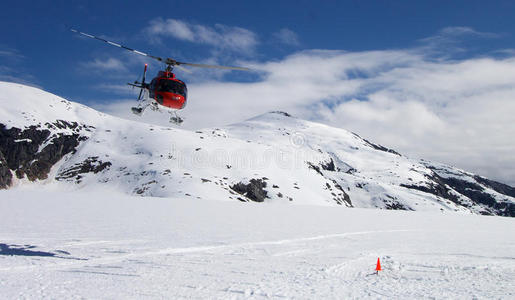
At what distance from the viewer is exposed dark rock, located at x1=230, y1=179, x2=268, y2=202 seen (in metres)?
106

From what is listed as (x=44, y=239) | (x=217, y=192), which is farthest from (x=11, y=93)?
(x=44, y=239)

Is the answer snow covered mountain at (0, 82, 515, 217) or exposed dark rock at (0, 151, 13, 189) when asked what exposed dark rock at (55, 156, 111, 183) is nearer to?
snow covered mountain at (0, 82, 515, 217)

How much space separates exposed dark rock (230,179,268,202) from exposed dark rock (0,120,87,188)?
207 ft

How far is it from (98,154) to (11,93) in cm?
5247

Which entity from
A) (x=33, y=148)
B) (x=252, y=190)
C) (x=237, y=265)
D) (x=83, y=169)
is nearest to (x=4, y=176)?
(x=33, y=148)

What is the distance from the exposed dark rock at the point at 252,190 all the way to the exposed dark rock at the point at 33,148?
6309 centimetres

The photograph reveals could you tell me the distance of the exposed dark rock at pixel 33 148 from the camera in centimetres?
11806

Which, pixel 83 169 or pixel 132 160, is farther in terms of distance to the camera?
pixel 132 160

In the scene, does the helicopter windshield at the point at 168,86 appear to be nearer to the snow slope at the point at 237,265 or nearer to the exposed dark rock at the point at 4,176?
the snow slope at the point at 237,265

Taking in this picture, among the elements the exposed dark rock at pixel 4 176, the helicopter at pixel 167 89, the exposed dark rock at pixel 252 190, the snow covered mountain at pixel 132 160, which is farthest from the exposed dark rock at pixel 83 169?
the helicopter at pixel 167 89

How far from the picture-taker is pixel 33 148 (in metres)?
124

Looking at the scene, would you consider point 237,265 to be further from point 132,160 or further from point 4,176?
point 4,176

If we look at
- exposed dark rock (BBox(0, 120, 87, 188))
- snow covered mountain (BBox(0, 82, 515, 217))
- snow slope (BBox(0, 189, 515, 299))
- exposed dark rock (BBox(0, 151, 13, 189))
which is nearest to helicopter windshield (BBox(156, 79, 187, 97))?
snow slope (BBox(0, 189, 515, 299))

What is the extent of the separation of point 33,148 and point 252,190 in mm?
76969
